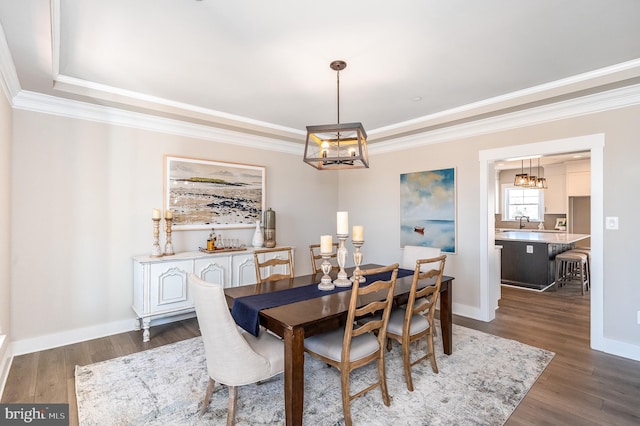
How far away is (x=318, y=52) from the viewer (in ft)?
8.14

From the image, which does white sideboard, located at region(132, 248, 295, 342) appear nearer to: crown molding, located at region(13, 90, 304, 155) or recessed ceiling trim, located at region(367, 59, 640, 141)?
crown molding, located at region(13, 90, 304, 155)

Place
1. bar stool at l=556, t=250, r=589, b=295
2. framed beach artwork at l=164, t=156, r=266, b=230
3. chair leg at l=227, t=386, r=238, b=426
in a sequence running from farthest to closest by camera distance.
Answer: bar stool at l=556, t=250, r=589, b=295, framed beach artwork at l=164, t=156, r=266, b=230, chair leg at l=227, t=386, r=238, b=426

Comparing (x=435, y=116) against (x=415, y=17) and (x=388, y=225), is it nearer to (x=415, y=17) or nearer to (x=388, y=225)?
(x=388, y=225)

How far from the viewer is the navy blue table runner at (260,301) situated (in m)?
2.10

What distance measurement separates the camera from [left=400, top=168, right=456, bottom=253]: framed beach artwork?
4.26m

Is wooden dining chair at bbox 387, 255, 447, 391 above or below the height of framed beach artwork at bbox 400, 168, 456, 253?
below

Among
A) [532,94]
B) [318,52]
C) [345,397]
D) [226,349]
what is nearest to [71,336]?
[226,349]

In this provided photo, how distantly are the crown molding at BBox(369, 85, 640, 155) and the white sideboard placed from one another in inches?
113

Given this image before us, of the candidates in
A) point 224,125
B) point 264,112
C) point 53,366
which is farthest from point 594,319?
point 53,366

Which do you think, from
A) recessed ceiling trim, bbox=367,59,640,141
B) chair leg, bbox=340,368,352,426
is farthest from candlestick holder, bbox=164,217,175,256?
recessed ceiling trim, bbox=367,59,640,141

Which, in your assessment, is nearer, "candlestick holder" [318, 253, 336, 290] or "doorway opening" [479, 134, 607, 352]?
"candlestick holder" [318, 253, 336, 290]

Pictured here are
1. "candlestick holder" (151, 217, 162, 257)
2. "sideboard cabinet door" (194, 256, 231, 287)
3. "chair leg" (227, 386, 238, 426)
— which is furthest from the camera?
"sideboard cabinet door" (194, 256, 231, 287)

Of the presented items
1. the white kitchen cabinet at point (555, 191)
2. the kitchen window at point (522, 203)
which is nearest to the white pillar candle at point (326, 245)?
the white kitchen cabinet at point (555, 191)

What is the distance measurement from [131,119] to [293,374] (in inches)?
129
